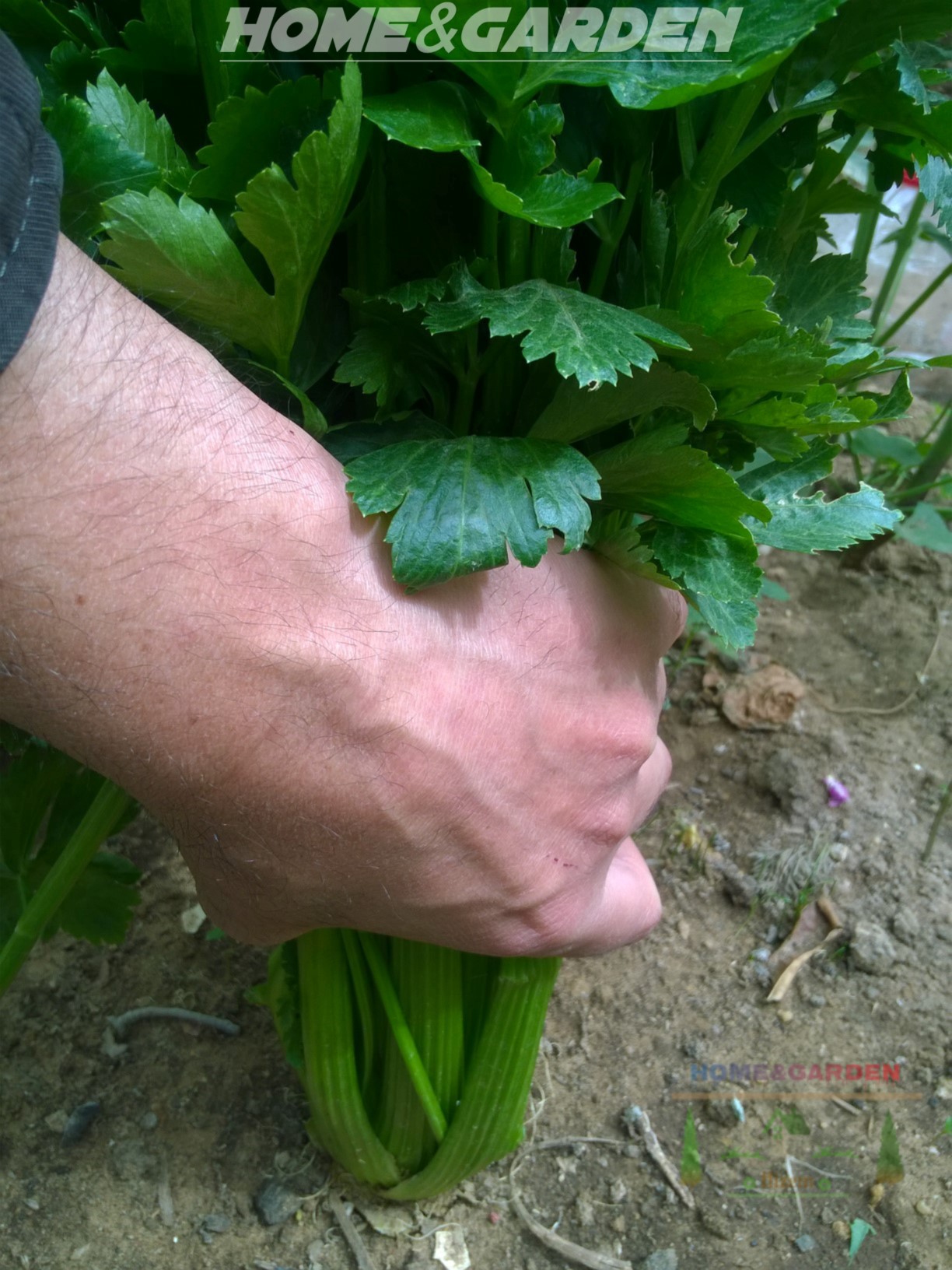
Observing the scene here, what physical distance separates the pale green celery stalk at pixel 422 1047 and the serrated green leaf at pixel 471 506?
0.37 metres

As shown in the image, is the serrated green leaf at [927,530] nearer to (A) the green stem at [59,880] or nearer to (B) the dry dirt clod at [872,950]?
(B) the dry dirt clod at [872,950]

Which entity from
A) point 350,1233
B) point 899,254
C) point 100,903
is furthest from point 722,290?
point 899,254

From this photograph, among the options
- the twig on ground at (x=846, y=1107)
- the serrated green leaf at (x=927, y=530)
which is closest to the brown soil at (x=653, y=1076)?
the twig on ground at (x=846, y=1107)

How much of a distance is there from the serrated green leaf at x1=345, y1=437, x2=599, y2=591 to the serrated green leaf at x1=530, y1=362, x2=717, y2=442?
0.11 ft

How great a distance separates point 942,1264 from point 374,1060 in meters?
0.48

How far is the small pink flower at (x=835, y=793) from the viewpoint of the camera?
1106mm

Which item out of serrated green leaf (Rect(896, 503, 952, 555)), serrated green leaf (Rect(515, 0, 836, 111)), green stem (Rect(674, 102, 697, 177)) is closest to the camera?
serrated green leaf (Rect(515, 0, 836, 111))

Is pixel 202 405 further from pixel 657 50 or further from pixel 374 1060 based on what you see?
pixel 374 1060

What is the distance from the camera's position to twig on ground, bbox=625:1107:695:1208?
2.74 feet

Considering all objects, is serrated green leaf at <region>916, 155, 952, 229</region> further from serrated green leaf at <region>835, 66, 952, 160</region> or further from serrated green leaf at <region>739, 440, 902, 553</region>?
serrated green leaf at <region>739, 440, 902, 553</region>

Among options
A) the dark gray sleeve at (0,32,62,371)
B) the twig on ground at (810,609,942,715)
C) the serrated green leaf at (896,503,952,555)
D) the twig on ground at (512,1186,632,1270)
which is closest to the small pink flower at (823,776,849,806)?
the twig on ground at (810,609,942,715)

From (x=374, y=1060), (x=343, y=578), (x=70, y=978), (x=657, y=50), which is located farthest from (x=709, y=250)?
(x=70, y=978)

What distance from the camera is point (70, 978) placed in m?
0.99

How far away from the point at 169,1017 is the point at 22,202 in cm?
80
